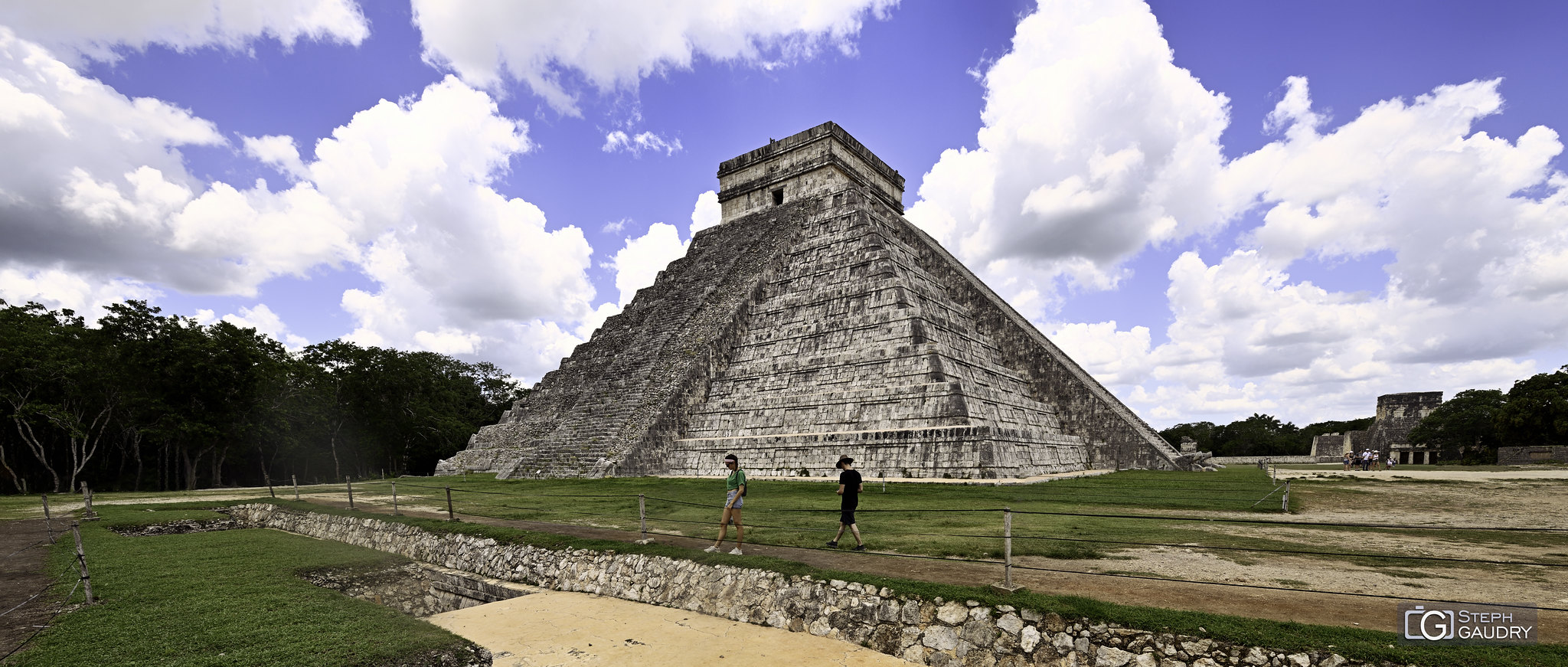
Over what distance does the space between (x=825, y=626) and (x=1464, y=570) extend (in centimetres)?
572

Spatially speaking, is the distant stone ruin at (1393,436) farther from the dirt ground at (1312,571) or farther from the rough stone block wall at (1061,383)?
the dirt ground at (1312,571)

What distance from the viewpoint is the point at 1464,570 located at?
5758mm

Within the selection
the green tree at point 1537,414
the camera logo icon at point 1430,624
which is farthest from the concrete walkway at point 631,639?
the green tree at point 1537,414

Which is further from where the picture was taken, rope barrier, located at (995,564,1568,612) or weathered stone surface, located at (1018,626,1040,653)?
weathered stone surface, located at (1018,626,1040,653)

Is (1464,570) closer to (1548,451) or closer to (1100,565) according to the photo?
(1100,565)

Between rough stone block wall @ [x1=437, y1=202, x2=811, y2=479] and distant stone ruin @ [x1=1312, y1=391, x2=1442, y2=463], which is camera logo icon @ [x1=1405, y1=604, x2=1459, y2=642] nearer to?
rough stone block wall @ [x1=437, y1=202, x2=811, y2=479]

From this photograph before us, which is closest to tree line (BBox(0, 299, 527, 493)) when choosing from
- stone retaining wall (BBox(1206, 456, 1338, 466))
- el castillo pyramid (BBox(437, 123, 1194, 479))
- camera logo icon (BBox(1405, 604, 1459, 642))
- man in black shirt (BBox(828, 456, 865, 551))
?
el castillo pyramid (BBox(437, 123, 1194, 479))

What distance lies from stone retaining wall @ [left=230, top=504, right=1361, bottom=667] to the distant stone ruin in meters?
41.4

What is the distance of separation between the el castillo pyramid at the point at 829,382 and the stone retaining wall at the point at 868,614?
9.64 metres

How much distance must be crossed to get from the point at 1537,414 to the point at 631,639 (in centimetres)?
4187

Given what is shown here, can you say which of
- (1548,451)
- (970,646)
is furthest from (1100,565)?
(1548,451)

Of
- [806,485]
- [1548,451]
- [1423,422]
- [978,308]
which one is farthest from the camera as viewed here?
[1423,422]

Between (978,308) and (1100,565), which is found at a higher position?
(978,308)

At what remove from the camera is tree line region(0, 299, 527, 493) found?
21.9 meters
